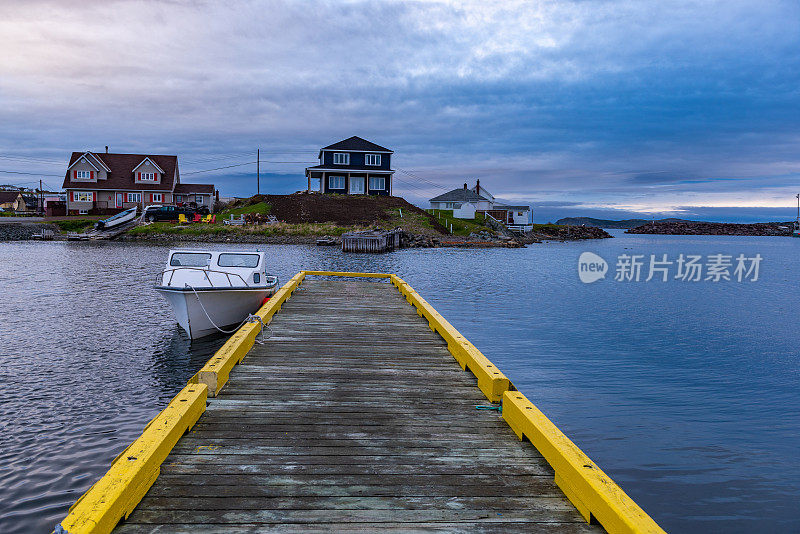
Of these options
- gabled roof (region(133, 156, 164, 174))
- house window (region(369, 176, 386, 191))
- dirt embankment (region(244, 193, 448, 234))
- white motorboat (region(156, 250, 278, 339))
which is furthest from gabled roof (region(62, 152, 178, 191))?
white motorboat (region(156, 250, 278, 339))

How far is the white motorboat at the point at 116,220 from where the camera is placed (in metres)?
64.5

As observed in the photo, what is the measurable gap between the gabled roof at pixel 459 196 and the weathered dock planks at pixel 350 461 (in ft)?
299

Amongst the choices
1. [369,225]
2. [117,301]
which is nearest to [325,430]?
[117,301]

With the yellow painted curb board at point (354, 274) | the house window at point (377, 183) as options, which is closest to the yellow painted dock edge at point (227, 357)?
the yellow painted curb board at point (354, 274)

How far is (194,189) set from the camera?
88000 millimetres

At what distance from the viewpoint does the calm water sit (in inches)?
331

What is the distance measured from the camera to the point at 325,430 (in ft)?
19.6

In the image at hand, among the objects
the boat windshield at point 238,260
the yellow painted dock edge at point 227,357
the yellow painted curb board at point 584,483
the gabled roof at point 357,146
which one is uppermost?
the gabled roof at point 357,146

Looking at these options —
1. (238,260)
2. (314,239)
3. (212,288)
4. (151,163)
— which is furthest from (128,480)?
(151,163)

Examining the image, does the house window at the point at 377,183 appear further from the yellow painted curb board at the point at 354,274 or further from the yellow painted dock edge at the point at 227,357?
the yellow painted dock edge at the point at 227,357

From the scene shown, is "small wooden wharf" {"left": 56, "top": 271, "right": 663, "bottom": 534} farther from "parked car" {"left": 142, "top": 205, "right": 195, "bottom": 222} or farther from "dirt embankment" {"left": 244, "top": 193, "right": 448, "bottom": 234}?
"parked car" {"left": 142, "top": 205, "right": 195, "bottom": 222}

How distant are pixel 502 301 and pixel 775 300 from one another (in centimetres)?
1760

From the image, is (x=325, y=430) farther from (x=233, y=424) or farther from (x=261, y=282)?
(x=261, y=282)

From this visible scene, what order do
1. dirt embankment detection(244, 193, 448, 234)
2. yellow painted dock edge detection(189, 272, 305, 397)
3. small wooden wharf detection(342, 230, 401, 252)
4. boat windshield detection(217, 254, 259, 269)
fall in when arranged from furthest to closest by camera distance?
dirt embankment detection(244, 193, 448, 234) → small wooden wharf detection(342, 230, 401, 252) → boat windshield detection(217, 254, 259, 269) → yellow painted dock edge detection(189, 272, 305, 397)
